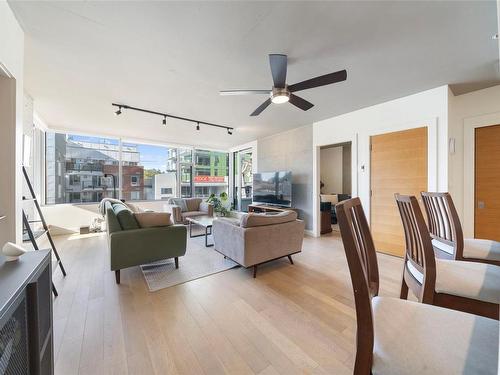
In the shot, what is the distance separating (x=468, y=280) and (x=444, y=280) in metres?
0.13

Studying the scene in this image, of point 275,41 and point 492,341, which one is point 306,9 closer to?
point 275,41

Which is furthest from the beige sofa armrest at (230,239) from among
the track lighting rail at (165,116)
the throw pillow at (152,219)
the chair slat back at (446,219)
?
the track lighting rail at (165,116)

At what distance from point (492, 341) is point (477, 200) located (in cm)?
334

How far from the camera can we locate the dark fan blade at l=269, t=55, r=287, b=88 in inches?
71.6

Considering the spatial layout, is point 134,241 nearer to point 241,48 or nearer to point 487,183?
point 241,48

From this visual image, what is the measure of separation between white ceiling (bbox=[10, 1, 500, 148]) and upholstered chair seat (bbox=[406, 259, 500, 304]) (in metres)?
1.86

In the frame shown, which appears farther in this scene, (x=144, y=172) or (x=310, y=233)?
(x=144, y=172)

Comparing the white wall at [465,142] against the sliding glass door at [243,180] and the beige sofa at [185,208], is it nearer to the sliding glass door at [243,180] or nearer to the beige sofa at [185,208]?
the beige sofa at [185,208]

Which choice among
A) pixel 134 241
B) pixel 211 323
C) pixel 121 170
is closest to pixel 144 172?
pixel 121 170

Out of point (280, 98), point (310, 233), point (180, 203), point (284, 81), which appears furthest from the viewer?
point (180, 203)

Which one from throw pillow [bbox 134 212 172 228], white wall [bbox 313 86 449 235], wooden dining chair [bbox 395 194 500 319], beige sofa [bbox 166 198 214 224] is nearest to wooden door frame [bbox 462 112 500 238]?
white wall [bbox 313 86 449 235]

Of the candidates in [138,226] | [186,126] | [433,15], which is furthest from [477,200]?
[186,126]

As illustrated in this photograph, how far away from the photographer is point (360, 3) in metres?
1.50

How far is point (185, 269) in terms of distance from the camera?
2.70m
